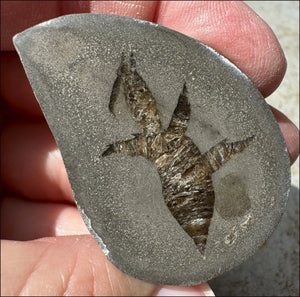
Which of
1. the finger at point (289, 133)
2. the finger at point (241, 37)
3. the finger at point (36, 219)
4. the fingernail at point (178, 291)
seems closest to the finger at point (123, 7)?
the finger at point (241, 37)

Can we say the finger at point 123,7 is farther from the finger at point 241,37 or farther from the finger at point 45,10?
the finger at point 241,37

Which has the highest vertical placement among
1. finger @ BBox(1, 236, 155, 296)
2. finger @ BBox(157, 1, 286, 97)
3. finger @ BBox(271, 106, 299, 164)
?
finger @ BBox(157, 1, 286, 97)

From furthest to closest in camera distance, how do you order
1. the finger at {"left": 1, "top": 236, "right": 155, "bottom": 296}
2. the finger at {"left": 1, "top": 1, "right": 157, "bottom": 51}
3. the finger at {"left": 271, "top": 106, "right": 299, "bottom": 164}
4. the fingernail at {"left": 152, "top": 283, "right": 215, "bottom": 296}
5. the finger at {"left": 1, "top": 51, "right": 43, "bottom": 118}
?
1. the finger at {"left": 1, "top": 51, "right": 43, "bottom": 118}
2. the finger at {"left": 271, "top": 106, "right": 299, "bottom": 164}
3. the finger at {"left": 1, "top": 1, "right": 157, "bottom": 51}
4. the fingernail at {"left": 152, "top": 283, "right": 215, "bottom": 296}
5. the finger at {"left": 1, "top": 236, "right": 155, "bottom": 296}

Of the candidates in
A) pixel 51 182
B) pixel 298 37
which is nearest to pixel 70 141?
pixel 51 182

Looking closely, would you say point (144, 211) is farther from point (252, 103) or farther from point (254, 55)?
point (254, 55)

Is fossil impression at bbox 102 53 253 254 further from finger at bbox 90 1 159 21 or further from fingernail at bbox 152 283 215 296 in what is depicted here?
finger at bbox 90 1 159 21

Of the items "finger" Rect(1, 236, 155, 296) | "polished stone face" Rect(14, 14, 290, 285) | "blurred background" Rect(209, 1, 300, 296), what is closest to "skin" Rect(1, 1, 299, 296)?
"finger" Rect(1, 236, 155, 296)
